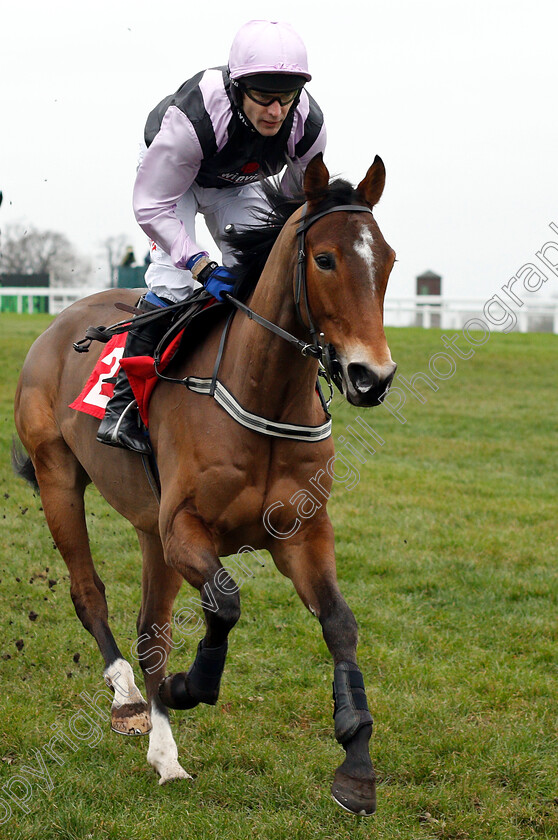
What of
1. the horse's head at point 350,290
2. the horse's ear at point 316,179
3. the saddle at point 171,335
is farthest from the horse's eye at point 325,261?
the saddle at point 171,335

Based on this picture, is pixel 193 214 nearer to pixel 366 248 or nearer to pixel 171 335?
pixel 171 335

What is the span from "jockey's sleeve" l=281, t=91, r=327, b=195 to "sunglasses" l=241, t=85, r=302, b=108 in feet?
0.92

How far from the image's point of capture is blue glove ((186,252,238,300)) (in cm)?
388

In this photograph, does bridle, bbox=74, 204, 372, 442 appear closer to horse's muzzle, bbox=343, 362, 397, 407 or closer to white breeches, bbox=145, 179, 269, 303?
horse's muzzle, bbox=343, 362, 397, 407

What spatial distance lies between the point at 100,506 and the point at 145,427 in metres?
5.19

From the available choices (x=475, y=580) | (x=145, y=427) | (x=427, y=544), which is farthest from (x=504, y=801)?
(x=427, y=544)

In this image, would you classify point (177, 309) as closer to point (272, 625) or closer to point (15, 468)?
point (15, 468)

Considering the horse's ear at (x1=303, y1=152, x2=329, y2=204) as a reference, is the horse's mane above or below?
below

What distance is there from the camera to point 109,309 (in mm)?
5301

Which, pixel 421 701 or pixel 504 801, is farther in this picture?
pixel 421 701

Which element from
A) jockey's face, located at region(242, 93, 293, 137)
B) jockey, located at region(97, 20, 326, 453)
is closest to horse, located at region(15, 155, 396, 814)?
jockey, located at region(97, 20, 326, 453)

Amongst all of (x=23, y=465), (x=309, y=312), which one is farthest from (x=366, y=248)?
(x=23, y=465)

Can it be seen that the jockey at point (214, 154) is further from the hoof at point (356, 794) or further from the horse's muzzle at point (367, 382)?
the hoof at point (356, 794)

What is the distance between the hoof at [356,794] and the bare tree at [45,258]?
104 ft
